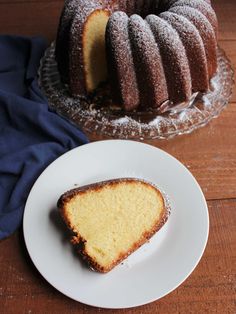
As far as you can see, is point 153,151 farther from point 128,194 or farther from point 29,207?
point 29,207

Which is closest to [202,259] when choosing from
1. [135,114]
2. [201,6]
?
[135,114]

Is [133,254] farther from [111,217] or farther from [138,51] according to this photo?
[138,51]

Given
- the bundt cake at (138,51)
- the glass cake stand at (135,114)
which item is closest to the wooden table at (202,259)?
the glass cake stand at (135,114)

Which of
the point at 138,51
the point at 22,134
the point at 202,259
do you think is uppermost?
the point at 138,51

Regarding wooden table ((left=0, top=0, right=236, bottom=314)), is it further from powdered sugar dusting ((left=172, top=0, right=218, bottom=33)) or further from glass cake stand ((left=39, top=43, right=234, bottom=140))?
powdered sugar dusting ((left=172, top=0, right=218, bottom=33))

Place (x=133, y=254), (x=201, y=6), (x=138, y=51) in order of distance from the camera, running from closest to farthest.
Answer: (x=133, y=254) < (x=138, y=51) < (x=201, y=6)

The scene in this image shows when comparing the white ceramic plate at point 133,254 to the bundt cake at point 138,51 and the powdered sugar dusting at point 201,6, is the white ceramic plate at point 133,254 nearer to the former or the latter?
the bundt cake at point 138,51

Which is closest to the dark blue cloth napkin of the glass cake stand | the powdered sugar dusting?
the glass cake stand
